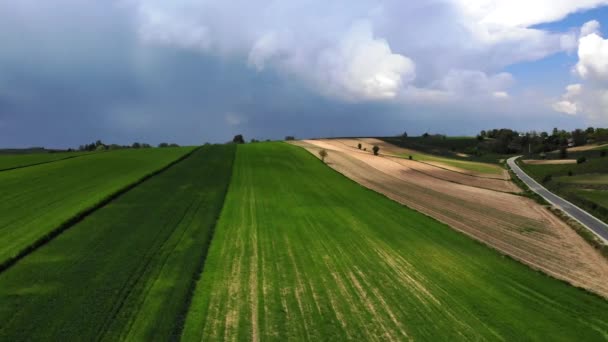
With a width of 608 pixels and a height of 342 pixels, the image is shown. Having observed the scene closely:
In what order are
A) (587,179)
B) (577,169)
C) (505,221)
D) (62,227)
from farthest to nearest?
(577,169) < (587,179) < (505,221) < (62,227)

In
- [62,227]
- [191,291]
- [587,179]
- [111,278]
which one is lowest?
[587,179]

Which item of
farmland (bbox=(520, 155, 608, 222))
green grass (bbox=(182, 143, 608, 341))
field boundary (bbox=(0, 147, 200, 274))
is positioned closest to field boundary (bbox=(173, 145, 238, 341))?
green grass (bbox=(182, 143, 608, 341))

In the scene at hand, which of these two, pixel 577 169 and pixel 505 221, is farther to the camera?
pixel 577 169

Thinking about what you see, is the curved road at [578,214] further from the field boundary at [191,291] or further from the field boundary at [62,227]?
the field boundary at [62,227]

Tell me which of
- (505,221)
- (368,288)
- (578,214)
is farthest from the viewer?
(578,214)

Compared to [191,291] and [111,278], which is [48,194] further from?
[191,291]

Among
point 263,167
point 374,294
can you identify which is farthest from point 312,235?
point 263,167

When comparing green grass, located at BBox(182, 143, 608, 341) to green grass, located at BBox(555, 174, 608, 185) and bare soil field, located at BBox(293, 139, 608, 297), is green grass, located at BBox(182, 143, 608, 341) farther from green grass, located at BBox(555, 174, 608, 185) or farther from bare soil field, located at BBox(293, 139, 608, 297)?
green grass, located at BBox(555, 174, 608, 185)

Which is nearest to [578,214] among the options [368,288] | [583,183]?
[583,183]
